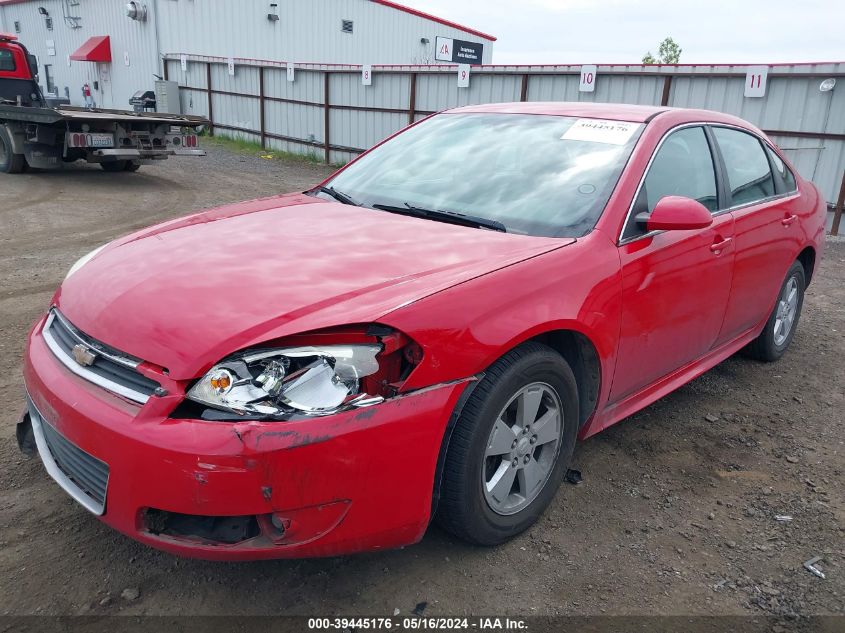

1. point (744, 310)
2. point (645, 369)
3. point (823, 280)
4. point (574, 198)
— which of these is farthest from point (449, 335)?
point (823, 280)

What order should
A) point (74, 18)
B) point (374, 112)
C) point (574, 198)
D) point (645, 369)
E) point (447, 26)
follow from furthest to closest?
point (447, 26) < point (74, 18) < point (374, 112) < point (645, 369) < point (574, 198)

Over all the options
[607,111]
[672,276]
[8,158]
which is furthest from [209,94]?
[672,276]

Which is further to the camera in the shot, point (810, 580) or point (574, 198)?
point (574, 198)

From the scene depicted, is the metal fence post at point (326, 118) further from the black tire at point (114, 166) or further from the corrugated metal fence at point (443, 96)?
the black tire at point (114, 166)

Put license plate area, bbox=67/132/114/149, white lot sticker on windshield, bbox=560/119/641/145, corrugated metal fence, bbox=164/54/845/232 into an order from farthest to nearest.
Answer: license plate area, bbox=67/132/114/149, corrugated metal fence, bbox=164/54/845/232, white lot sticker on windshield, bbox=560/119/641/145

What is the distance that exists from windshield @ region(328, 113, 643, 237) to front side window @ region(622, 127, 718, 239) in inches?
6.2

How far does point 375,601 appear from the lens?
2287 millimetres

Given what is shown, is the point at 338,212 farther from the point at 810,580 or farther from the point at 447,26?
the point at 447,26

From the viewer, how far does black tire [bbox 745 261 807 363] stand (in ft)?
14.7

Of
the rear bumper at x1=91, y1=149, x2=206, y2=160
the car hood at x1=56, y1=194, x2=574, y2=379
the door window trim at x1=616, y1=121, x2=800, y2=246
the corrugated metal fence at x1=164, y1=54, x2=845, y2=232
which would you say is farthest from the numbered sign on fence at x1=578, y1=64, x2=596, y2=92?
the car hood at x1=56, y1=194, x2=574, y2=379

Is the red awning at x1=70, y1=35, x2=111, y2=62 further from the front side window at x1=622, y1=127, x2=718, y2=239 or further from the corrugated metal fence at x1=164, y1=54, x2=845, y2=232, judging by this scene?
the front side window at x1=622, y1=127, x2=718, y2=239

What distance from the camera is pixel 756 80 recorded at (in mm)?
9828

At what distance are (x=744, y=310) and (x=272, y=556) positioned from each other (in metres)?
3.09

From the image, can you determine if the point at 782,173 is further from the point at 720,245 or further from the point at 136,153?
the point at 136,153
